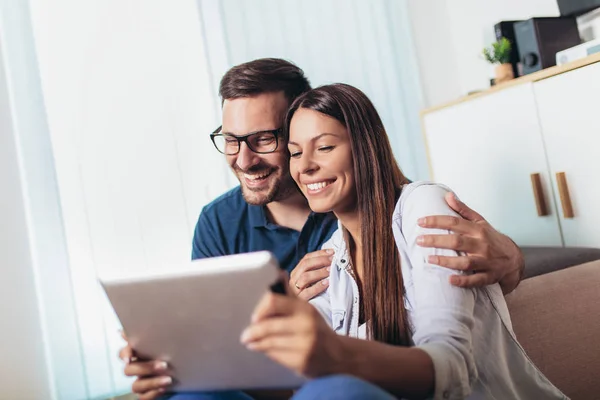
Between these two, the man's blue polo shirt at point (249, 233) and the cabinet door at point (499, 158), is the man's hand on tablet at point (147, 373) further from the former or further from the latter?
the cabinet door at point (499, 158)

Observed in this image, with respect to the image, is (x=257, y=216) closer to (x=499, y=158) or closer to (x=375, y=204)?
(x=375, y=204)

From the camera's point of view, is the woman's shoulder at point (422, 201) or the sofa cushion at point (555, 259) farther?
the sofa cushion at point (555, 259)

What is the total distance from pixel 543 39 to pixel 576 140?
0.56 metres

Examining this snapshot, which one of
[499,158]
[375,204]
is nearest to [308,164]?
[375,204]

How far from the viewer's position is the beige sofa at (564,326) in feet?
4.54

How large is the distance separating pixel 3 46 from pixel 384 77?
183 cm

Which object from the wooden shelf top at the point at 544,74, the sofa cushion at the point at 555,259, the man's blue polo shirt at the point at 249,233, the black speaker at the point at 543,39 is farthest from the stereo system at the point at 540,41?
the man's blue polo shirt at the point at 249,233

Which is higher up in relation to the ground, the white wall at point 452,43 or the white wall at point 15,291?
the white wall at point 452,43

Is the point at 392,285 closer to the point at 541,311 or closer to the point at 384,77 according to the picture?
the point at 541,311

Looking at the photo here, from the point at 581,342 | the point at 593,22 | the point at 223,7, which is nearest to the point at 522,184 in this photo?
the point at 593,22

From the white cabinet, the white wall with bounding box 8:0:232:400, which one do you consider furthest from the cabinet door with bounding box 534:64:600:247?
the white wall with bounding box 8:0:232:400

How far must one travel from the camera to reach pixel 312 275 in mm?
1493

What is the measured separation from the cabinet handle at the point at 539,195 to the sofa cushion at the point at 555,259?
368mm

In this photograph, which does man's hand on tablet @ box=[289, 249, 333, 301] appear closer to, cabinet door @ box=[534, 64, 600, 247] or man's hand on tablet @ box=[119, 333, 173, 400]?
man's hand on tablet @ box=[119, 333, 173, 400]
